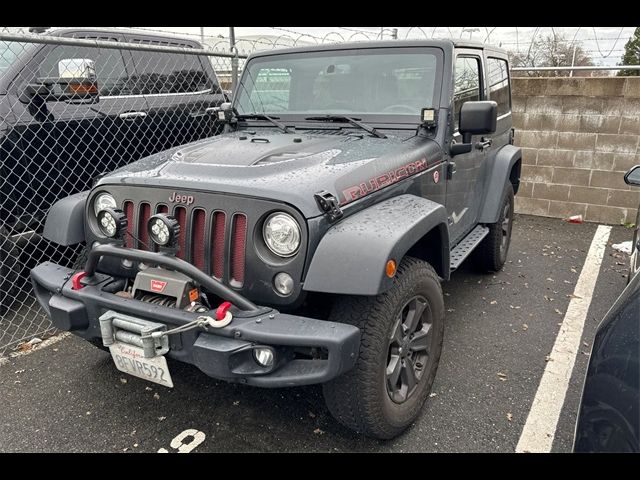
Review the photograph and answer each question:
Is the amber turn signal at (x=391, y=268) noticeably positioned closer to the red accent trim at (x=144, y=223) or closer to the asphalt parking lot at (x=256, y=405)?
the asphalt parking lot at (x=256, y=405)

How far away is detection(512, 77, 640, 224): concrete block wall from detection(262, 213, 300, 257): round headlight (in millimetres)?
5586

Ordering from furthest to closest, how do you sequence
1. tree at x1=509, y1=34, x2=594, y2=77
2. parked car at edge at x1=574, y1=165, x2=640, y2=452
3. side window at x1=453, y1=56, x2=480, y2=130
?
tree at x1=509, y1=34, x2=594, y2=77 < side window at x1=453, y1=56, x2=480, y2=130 < parked car at edge at x1=574, y1=165, x2=640, y2=452

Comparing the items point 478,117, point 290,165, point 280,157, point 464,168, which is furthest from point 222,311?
point 464,168

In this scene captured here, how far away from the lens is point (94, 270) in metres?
2.53

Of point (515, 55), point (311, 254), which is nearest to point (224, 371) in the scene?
point (311, 254)

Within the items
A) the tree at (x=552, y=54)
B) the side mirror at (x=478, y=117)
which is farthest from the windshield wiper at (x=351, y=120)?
the tree at (x=552, y=54)

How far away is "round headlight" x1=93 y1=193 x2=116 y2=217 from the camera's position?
8.86ft

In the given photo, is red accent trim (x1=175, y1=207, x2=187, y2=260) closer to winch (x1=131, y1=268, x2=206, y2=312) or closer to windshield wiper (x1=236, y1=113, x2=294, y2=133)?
winch (x1=131, y1=268, x2=206, y2=312)

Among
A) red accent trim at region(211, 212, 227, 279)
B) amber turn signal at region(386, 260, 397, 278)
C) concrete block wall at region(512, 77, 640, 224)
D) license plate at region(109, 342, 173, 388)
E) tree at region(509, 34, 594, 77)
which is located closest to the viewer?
amber turn signal at region(386, 260, 397, 278)

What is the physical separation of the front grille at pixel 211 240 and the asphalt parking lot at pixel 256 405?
90 cm

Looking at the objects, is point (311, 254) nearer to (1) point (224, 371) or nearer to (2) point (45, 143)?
(1) point (224, 371)

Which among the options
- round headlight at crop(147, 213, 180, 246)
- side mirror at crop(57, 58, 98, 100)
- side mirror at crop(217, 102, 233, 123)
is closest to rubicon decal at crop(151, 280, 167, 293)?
round headlight at crop(147, 213, 180, 246)

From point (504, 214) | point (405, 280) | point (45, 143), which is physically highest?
point (45, 143)

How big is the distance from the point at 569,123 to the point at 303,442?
5.71 metres
